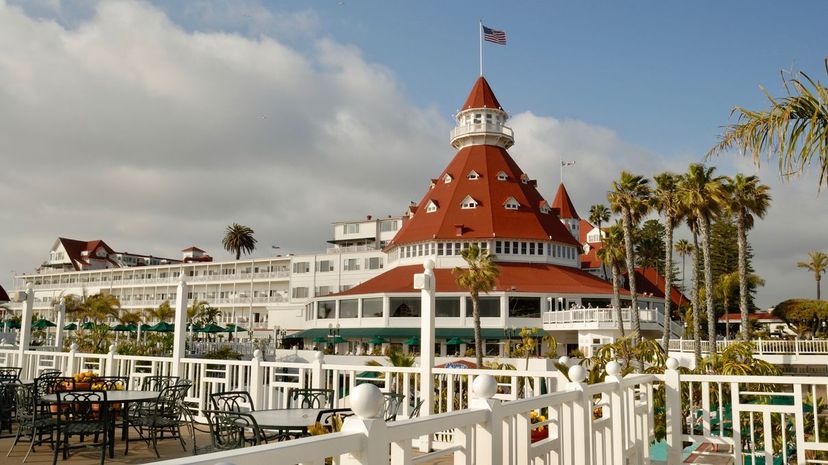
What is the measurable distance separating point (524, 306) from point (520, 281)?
167 centimetres

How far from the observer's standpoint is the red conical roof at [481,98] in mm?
53281

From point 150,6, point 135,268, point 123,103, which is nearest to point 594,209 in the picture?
point 135,268

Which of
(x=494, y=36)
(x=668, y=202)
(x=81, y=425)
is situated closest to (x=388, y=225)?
(x=494, y=36)

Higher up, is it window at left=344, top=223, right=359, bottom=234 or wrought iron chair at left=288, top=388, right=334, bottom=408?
window at left=344, top=223, right=359, bottom=234

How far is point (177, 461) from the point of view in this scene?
2.03 m

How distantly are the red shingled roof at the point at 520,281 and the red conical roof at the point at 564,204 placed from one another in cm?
1925

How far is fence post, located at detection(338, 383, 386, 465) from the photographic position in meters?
2.61

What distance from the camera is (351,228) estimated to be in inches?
2808

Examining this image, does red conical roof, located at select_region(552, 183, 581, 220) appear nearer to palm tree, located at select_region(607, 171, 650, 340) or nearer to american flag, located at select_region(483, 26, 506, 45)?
american flag, located at select_region(483, 26, 506, 45)

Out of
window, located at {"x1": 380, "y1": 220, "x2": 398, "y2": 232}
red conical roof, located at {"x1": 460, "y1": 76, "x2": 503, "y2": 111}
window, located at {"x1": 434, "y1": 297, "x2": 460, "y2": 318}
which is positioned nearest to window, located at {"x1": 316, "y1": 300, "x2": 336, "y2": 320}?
window, located at {"x1": 434, "y1": 297, "x2": 460, "y2": 318}

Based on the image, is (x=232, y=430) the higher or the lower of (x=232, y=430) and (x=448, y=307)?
the lower

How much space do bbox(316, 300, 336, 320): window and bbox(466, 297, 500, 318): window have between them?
10.0 meters

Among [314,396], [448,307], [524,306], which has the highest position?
[524,306]

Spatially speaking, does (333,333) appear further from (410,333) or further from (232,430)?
(232,430)
